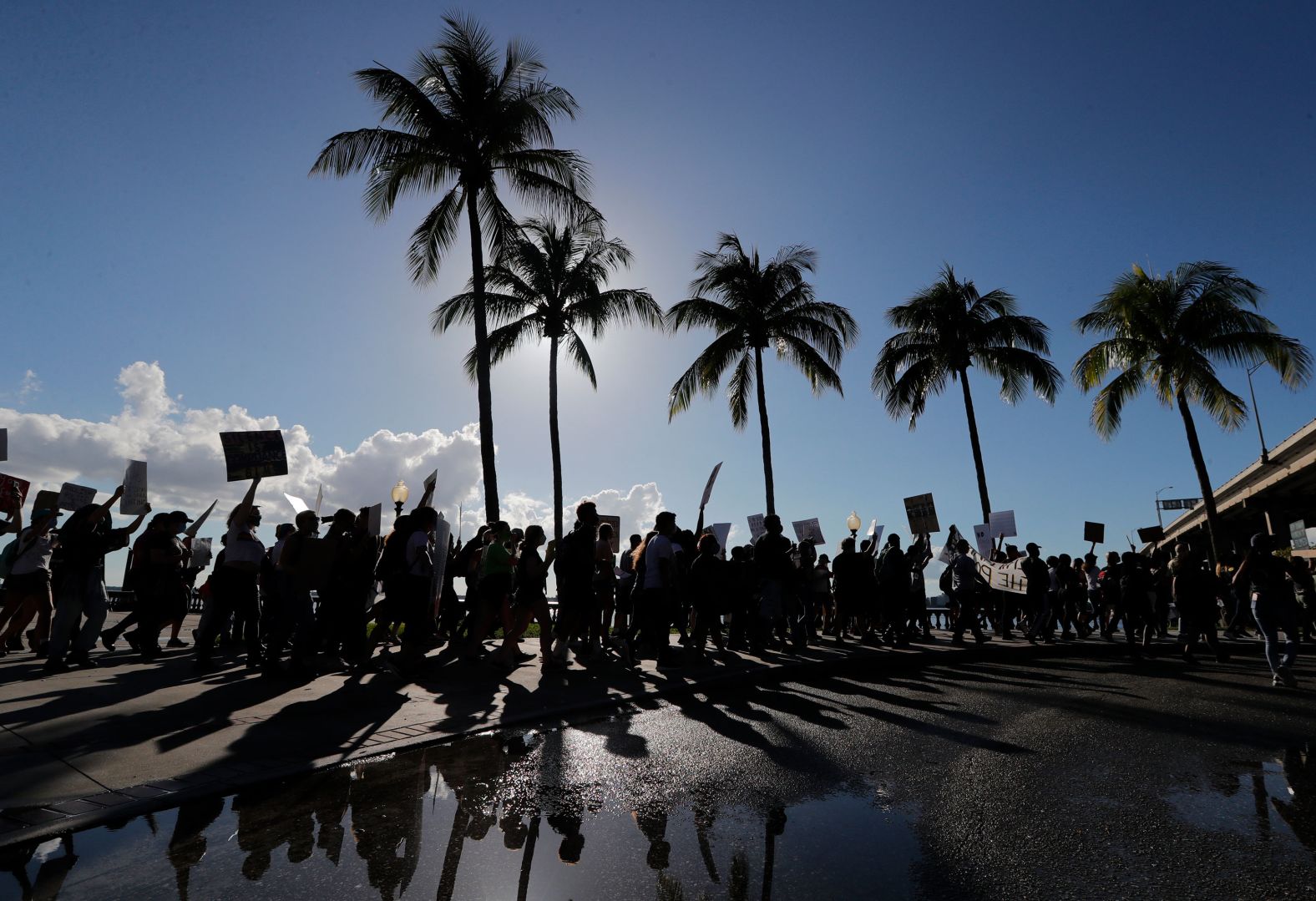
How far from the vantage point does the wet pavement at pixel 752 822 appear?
312 cm

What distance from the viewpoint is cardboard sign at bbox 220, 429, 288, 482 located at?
808 cm

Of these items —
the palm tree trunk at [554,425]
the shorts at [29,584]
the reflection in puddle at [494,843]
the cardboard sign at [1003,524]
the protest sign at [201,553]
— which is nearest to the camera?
the reflection in puddle at [494,843]

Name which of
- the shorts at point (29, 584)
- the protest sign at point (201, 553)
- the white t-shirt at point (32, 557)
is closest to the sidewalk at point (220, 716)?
the shorts at point (29, 584)

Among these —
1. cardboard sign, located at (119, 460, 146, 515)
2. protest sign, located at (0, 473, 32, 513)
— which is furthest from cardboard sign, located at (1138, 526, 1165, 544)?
protest sign, located at (0, 473, 32, 513)

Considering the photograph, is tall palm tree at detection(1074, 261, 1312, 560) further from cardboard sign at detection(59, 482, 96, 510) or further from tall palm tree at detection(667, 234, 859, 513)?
cardboard sign at detection(59, 482, 96, 510)

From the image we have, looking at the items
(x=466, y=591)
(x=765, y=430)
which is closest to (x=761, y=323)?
(x=765, y=430)

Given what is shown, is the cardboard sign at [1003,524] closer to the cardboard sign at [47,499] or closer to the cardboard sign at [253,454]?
the cardboard sign at [253,454]

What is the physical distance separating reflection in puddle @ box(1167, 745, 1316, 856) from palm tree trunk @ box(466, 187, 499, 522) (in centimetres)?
1389

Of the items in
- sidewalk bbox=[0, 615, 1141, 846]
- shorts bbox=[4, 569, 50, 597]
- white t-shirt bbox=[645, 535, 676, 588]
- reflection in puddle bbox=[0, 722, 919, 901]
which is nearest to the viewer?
reflection in puddle bbox=[0, 722, 919, 901]

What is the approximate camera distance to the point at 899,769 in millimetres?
4961

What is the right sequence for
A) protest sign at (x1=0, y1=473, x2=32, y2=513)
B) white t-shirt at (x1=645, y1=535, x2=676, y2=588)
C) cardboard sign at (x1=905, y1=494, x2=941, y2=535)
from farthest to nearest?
cardboard sign at (x1=905, y1=494, x2=941, y2=535)
protest sign at (x1=0, y1=473, x2=32, y2=513)
white t-shirt at (x1=645, y1=535, x2=676, y2=588)

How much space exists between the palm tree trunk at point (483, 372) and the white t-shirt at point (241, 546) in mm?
8661

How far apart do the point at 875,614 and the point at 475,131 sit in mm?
14100

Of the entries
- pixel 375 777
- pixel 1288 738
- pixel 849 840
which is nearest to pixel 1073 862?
pixel 849 840
